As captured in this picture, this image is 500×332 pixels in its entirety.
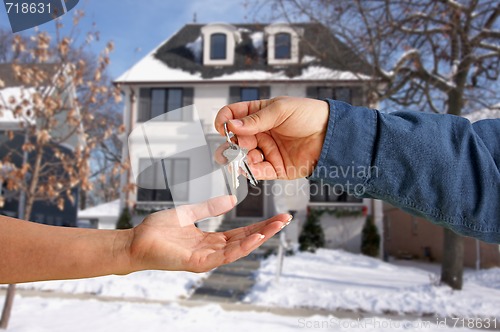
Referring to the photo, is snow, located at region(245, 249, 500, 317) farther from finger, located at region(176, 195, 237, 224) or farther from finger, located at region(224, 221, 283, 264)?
finger, located at region(224, 221, 283, 264)

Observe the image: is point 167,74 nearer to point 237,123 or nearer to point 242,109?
point 242,109

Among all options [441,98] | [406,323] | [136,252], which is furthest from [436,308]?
[136,252]

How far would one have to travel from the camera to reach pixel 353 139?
1.49 meters

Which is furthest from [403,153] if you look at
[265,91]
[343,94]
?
[265,91]

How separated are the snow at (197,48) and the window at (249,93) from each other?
2024 mm

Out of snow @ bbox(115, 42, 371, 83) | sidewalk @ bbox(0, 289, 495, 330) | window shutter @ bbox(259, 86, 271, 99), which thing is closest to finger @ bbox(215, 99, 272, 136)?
sidewalk @ bbox(0, 289, 495, 330)

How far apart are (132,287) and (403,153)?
5.67 meters

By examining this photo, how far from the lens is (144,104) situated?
1273 centimetres

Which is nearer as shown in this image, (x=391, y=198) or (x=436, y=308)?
(x=391, y=198)

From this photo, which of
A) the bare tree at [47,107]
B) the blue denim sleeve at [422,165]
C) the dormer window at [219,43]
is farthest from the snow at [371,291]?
the dormer window at [219,43]

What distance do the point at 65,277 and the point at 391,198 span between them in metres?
1.16

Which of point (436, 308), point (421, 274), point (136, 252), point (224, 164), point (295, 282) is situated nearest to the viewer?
point (136, 252)

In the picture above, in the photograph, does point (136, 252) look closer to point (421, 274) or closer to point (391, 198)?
point (391, 198)

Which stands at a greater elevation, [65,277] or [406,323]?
[65,277]
